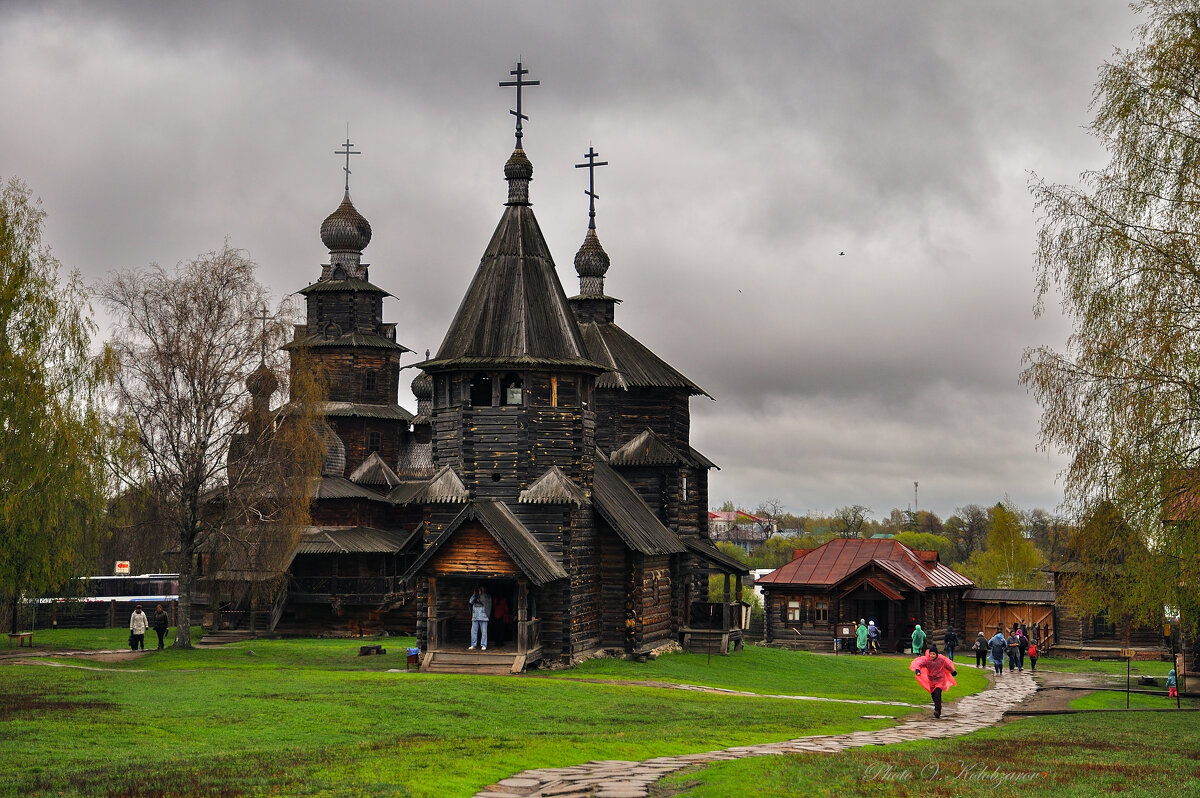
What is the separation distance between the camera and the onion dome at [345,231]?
180ft

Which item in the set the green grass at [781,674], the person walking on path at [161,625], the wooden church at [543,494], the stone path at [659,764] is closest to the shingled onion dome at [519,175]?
→ the wooden church at [543,494]

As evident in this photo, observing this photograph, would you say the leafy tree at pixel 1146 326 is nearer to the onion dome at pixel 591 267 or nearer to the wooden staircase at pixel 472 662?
the wooden staircase at pixel 472 662

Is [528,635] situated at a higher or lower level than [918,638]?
higher

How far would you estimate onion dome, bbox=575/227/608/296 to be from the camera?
45.0 m

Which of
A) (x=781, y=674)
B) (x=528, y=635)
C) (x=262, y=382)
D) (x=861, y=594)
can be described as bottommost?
(x=781, y=674)

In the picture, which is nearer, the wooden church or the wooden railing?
the wooden railing

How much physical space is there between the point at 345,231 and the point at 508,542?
30295mm

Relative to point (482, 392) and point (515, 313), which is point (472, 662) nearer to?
point (482, 392)

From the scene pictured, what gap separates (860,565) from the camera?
174 ft

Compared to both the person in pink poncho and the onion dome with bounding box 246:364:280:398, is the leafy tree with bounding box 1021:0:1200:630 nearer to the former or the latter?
the person in pink poncho

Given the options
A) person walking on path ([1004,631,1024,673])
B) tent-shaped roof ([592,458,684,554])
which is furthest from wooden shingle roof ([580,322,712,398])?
person walking on path ([1004,631,1024,673])

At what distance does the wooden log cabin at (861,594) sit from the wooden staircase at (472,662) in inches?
987

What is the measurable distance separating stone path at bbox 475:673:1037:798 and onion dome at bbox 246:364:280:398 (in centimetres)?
2093

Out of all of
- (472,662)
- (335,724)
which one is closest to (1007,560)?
(472,662)
